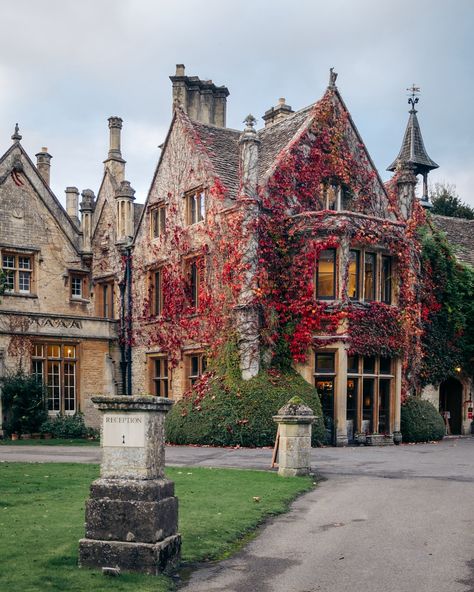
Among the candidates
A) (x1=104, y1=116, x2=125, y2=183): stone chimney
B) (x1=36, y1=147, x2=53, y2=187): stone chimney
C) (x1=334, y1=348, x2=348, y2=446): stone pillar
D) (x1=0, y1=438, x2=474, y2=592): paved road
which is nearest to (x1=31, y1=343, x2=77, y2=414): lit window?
(x1=104, y1=116, x2=125, y2=183): stone chimney

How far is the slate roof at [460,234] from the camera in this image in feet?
101

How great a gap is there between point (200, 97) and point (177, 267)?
25.6 ft

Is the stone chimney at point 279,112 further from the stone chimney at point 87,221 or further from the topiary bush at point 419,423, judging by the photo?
the topiary bush at point 419,423

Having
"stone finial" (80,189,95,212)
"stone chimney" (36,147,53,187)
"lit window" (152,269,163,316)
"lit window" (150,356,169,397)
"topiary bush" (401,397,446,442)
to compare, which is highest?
"stone chimney" (36,147,53,187)

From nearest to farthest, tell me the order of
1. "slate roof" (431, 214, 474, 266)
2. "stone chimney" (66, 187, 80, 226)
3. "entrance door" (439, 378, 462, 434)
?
"entrance door" (439, 378, 462, 434)
"slate roof" (431, 214, 474, 266)
"stone chimney" (66, 187, 80, 226)

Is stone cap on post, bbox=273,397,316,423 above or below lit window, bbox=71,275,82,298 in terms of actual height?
below

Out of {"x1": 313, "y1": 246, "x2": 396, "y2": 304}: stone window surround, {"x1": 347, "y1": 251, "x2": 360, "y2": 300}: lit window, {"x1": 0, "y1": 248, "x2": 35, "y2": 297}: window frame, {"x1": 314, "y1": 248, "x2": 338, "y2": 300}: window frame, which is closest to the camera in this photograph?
{"x1": 313, "y1": 246, "x2": 396, "y2": 304}: stone window surround

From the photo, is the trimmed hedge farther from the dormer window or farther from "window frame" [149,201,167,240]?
"window frame" [149,201,167,240]

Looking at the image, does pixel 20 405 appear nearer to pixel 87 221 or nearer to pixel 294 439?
pixel 87 221

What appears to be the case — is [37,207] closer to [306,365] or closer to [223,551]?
[306,365]

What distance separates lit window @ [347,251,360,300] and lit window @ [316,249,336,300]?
568mm

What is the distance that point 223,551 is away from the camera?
27.9 ft

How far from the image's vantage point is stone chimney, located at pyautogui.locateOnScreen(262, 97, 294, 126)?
104ft

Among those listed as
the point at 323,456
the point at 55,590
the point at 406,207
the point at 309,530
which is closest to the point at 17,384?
the point at 323,456
